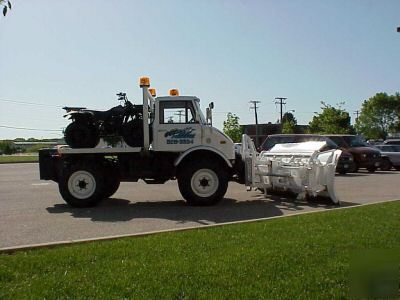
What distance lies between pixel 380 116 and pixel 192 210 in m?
110

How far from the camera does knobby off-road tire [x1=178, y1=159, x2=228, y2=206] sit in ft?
40.3

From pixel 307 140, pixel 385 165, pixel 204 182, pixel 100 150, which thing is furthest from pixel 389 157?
A: pixel 100 150

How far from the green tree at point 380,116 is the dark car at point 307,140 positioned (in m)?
91.7

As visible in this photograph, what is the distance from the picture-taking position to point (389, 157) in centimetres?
2725

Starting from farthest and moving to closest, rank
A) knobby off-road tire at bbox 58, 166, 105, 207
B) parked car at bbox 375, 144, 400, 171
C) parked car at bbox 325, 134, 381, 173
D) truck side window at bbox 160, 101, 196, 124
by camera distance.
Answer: parked car at bbox 375, 144, 400, 171
parked car at bbox 325, 134, 381, 173
truck side window at bbox 160, 101, 196, 124
knobby off-road tire at bbox 58, 166, 105, 207

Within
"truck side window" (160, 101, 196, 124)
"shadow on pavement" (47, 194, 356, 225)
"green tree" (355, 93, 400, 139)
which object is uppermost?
"green tree" (355, 93, 400, 139)

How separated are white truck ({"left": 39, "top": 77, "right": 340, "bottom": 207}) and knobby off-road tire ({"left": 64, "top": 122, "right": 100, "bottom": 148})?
220 millimetres

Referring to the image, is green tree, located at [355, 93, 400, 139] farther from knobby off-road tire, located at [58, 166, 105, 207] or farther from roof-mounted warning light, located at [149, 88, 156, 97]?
knobby off-road tire, located at [58, 166, 105, 207]

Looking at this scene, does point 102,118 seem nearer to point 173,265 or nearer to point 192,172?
point 192,172

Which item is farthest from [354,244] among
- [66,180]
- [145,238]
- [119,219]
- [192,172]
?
[66,180]

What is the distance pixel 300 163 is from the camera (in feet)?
42.7

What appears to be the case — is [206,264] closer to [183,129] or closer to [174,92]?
[183,129]

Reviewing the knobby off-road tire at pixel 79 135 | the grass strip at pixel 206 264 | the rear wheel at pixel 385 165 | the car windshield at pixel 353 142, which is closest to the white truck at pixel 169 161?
the knobby off-road tire at pixel 79 135

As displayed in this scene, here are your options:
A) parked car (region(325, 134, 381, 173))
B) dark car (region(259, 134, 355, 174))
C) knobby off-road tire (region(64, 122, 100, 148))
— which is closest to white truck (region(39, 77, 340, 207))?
knobby off-road tire (region(64, 122, 100, 148))
